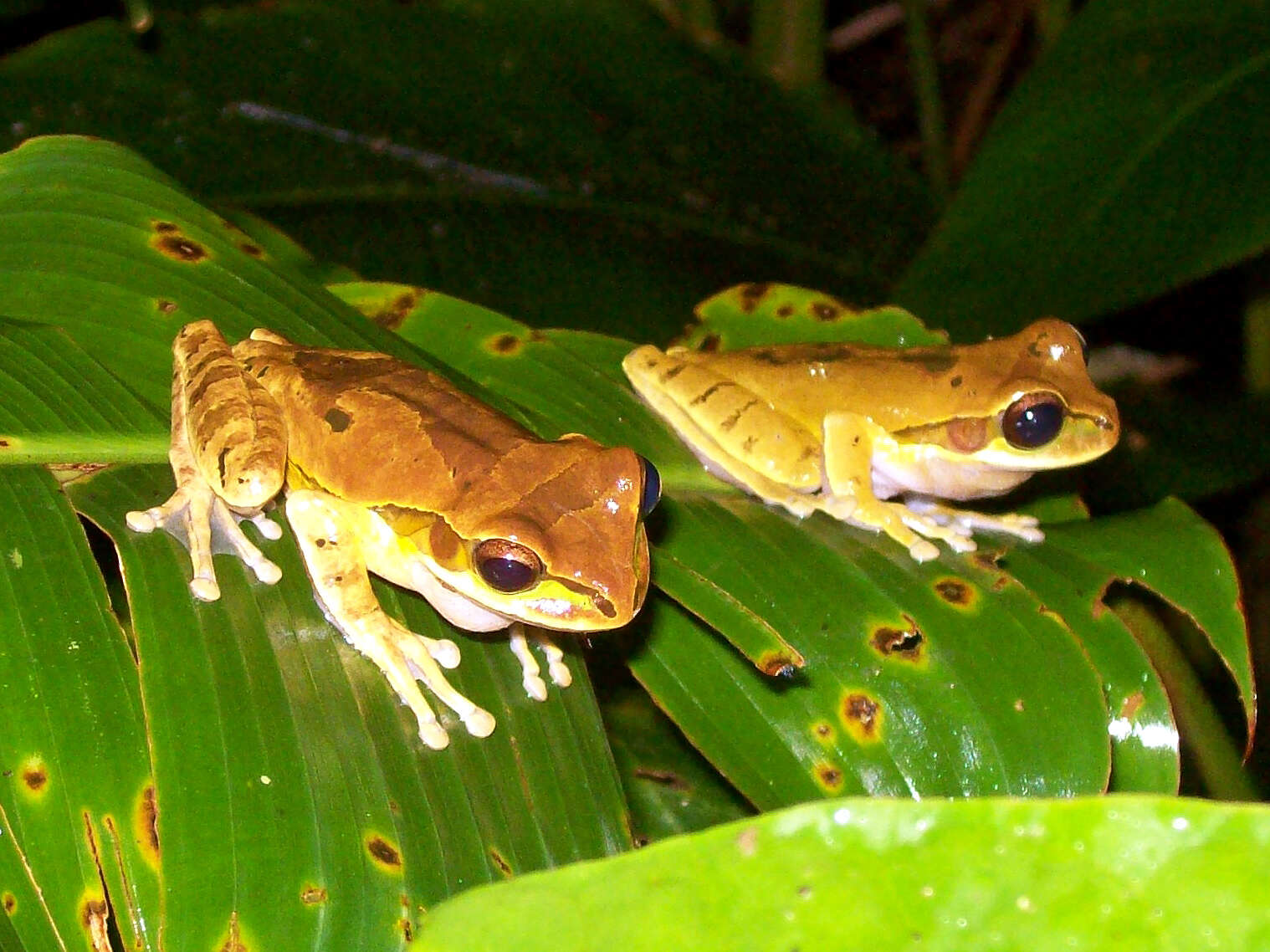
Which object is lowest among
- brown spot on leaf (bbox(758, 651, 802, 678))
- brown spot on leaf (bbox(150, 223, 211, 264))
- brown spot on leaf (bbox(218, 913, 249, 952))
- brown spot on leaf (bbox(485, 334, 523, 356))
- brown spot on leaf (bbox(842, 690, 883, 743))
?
brown spot on leaf (bbox(842, 690, 883, 743))

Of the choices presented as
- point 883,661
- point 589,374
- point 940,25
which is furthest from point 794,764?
point 940,25

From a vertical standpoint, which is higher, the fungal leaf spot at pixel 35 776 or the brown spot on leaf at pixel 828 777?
the fungal leaf spot at pixel 35 776

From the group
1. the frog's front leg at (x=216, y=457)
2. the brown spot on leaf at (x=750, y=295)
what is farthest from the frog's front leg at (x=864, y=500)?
the frog's front leg at (x=216, y=457)

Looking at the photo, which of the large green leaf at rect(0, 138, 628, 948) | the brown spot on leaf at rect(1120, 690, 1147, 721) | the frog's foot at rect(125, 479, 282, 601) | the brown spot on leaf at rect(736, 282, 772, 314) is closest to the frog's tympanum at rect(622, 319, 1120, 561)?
the brown spot on leaf at rect(736, 282, 772, 314)

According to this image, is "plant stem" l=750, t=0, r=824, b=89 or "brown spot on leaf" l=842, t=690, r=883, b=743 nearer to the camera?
"brown spot on leaf" l=842, t=690, r=883, b=743

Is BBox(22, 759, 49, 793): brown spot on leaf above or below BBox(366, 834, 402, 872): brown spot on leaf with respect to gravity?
above

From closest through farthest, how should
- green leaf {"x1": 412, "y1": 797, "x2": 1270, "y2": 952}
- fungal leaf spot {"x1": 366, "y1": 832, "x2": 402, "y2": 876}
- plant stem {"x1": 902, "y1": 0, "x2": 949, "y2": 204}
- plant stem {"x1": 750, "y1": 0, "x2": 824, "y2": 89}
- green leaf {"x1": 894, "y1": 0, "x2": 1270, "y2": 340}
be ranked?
green leaf {"x1": 412, "y1": 797, "x2": 1270, "y2": 952}
fungal leaf spot {"x1": 366, "y1": 832, "x2": 402, "y2": 876}
green leaf {"x1": 894, "y1": 0, "x2": 1270, "y2": 340}
plant stem {"x1": 750, "y1": 0, "x2": 824, "y2": 89}
plant stem {"x1": 902, "y1": 0, "x2": 949, "y2": 204}

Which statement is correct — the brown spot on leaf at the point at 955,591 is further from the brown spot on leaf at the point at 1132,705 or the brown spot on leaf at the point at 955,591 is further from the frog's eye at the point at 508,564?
the frog's eye at the point at 508,564

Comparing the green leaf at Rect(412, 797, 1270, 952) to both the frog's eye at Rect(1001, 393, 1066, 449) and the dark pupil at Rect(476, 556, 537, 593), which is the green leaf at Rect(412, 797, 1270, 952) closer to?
the dark pupil at Rect(476, 556, 537, 593)
